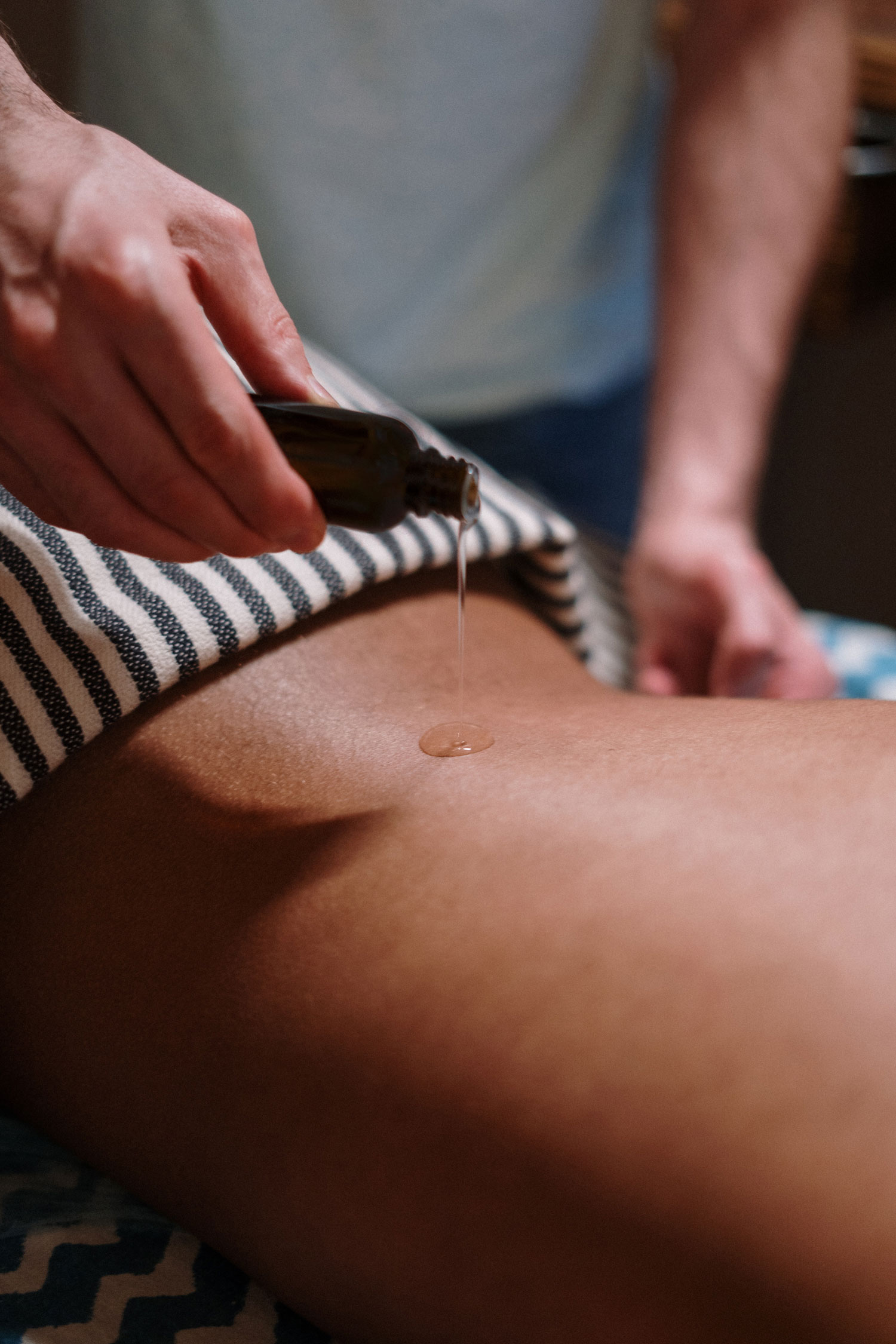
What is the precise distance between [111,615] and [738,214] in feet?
3.08

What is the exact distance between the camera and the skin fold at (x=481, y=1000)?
348 mm

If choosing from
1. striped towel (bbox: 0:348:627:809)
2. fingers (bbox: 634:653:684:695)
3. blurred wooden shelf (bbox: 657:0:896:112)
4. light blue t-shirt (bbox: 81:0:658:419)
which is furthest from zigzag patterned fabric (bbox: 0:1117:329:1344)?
blurred wooden shelf (bbox: 657:0:896:112)

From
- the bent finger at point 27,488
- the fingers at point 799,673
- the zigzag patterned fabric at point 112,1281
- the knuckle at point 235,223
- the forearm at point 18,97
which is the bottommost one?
the zigzag patterned fabric at point 112,1281

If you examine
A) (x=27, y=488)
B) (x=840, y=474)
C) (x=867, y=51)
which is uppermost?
(x=867, y=51)

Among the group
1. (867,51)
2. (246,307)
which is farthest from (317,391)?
(867,51)

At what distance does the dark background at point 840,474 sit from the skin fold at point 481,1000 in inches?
40.0

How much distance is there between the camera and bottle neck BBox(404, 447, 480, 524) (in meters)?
0.45

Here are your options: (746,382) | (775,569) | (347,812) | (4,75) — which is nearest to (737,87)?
(746,382)

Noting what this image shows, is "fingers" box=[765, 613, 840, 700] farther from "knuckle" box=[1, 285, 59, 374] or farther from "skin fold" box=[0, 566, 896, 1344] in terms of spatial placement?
"knuckle" box=[1, 285, 59, 374]

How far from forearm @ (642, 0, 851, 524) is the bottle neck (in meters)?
0.70

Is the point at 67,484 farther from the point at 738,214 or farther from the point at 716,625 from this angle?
the point at 738,214

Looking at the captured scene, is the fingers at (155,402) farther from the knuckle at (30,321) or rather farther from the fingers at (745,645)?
the fingers at (745,645)

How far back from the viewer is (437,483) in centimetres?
45

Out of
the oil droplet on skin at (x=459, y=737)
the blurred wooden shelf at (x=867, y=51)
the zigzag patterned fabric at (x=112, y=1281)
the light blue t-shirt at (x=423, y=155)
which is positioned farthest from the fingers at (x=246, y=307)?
the blurred wooden shelf at (x=867, y=51)
